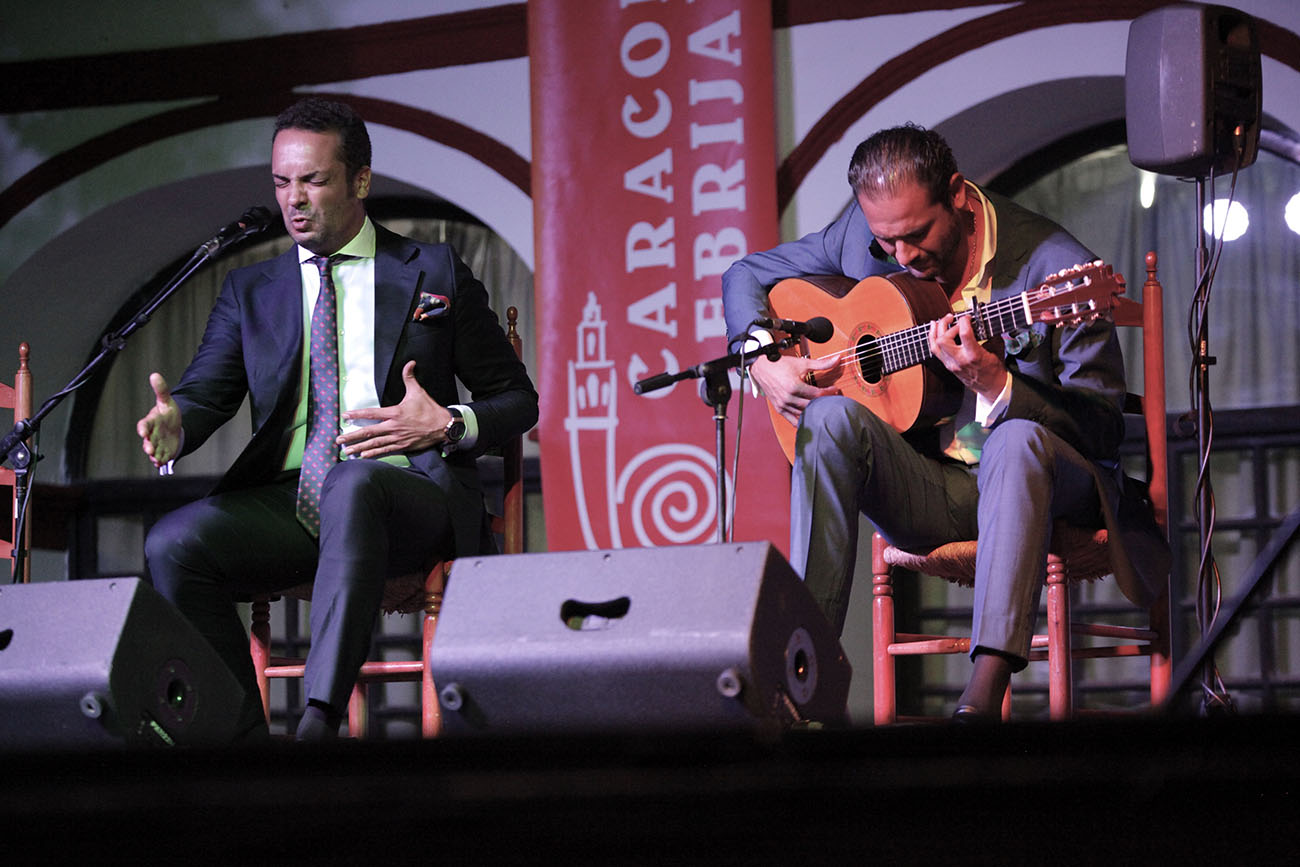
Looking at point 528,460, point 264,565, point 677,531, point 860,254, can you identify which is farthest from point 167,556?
point 528,460

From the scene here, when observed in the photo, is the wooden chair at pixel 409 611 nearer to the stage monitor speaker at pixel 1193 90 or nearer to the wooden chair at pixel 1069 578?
the wooden chair at pixel 1069 578

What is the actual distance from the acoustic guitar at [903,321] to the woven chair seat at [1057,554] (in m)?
0.22

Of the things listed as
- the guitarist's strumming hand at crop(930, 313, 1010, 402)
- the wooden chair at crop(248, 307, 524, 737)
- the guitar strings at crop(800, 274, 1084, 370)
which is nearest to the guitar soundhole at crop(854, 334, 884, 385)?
the guitar strings at crop(800, 274, 1084, 370)

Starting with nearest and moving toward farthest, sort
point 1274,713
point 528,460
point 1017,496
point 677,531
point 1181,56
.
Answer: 1. point 1274,713
2. point 1017,496
3. point 1181,56
4. point 677,531
5. point 528,460

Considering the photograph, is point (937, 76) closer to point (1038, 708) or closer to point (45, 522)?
point (1038, 708)

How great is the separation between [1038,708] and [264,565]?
8.76 feet

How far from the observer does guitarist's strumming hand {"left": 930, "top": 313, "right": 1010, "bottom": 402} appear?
2227 mm

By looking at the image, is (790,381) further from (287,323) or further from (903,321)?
(287,323)

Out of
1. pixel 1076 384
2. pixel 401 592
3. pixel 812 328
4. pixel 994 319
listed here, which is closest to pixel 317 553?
pixel 401 592

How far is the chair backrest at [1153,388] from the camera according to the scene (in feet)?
8.41

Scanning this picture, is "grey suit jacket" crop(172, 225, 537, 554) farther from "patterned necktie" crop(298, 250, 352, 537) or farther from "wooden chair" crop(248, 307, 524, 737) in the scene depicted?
"wooden chair" crop(248, 307, 524, 737)

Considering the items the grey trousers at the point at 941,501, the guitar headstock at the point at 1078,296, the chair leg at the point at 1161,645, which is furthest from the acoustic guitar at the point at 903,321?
the chair leg at the point at 1161,645

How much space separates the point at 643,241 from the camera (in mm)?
4016

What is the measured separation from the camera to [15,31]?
5.06m
